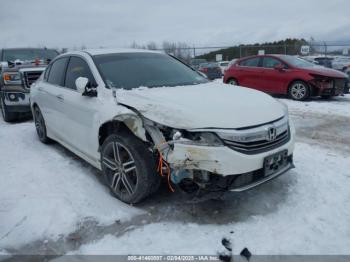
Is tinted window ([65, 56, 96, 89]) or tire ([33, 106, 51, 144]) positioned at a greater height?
tinted window ([65, 56, 96, 89])

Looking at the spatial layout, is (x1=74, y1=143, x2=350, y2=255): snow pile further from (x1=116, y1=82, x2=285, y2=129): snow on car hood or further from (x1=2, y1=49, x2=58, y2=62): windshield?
(x1=2, y1=49, x2=58, y2=62): windshield

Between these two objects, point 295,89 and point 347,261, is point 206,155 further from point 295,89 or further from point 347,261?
point 295,89

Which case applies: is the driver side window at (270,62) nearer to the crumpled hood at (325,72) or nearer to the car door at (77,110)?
the crumpled hood at (325,72)

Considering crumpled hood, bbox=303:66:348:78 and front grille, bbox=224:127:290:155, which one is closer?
front grille, bbox=224:127:290:155

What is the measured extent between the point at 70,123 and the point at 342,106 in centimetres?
754

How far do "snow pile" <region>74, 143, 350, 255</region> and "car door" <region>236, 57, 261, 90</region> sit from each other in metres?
7.93

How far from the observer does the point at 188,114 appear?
119 inches

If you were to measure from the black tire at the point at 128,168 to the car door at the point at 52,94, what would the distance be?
61.2 inches

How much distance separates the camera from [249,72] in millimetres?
11516

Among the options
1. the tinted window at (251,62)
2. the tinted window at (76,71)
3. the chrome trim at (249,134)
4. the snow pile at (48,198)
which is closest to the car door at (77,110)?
the tinted window at (76,71)

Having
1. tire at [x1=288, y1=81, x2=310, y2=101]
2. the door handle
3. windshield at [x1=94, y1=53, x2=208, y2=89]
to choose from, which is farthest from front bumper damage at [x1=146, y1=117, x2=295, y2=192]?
tire at [x1=288, y1=81, x2=310, y2=101]

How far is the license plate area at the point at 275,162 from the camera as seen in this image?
320 centimetres

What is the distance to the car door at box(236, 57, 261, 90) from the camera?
444 inches

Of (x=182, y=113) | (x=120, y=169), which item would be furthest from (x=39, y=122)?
(x=182, y=113)
